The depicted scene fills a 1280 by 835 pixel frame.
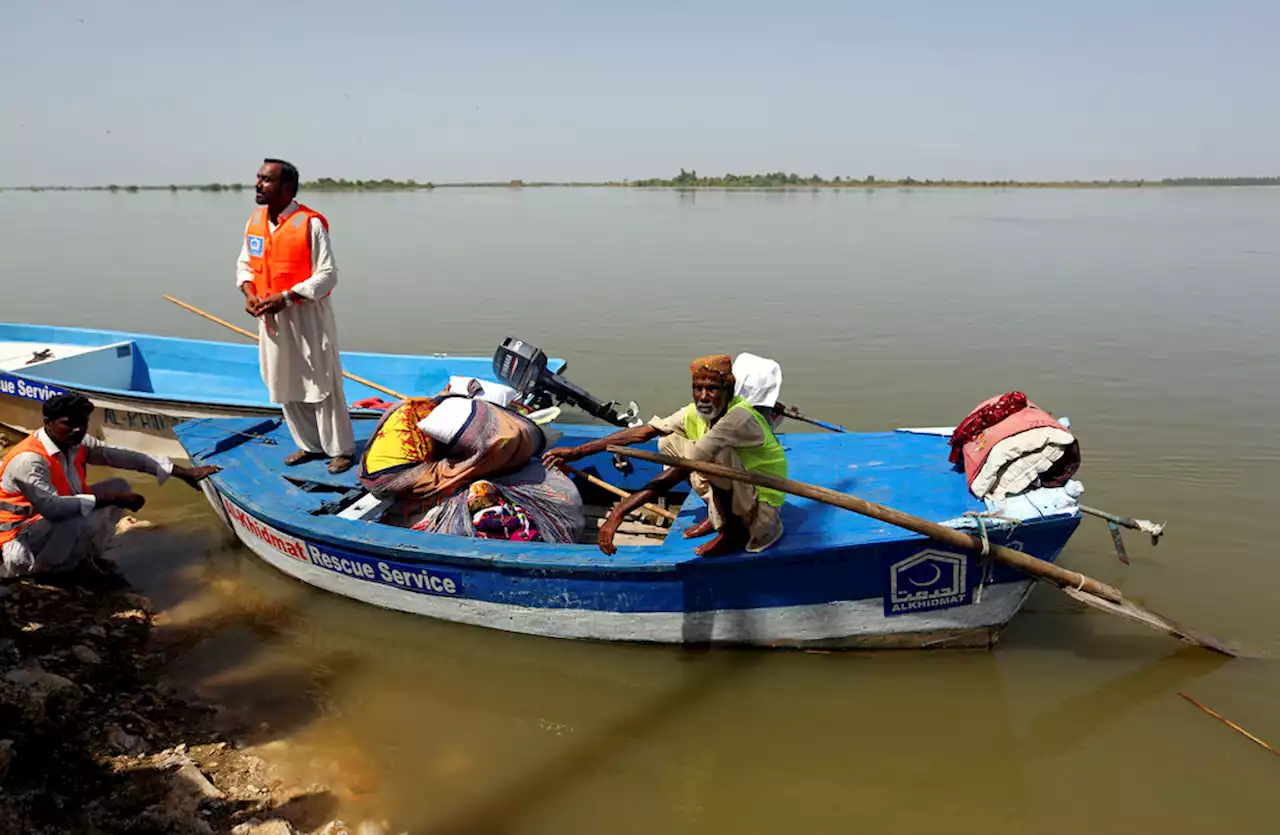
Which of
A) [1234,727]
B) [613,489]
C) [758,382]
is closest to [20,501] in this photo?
[613,489]

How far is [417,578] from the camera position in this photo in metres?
4.43

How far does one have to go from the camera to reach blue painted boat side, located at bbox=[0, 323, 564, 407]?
799cm

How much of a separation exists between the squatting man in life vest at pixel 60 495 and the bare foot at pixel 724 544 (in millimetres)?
3197

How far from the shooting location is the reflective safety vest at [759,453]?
356 centimetres

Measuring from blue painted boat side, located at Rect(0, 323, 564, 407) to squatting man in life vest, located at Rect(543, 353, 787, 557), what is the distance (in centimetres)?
354

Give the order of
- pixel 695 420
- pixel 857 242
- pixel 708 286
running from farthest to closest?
pixel 857 242 → pixel 708 286 → pixel 695 420

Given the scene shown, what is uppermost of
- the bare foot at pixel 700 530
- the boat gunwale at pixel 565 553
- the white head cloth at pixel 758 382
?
the white head cloth at pixel 758 382

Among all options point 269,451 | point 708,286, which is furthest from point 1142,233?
point 269,451

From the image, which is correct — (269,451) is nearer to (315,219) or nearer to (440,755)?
(315,219)

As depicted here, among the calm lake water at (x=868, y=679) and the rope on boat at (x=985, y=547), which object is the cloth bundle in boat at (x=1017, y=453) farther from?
the calm lake water at (x=868, y=679)

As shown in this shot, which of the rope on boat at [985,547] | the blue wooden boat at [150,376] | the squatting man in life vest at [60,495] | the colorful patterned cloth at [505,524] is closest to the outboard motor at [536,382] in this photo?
the blue wooden boat at [150,376]

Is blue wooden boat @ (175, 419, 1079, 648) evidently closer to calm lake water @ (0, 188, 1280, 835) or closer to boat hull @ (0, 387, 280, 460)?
calm lake water @ (0, 188, 1280, 835)

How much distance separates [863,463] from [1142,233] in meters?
29.9

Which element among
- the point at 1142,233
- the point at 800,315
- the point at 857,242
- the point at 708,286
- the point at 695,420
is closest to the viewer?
the point at 695,420
